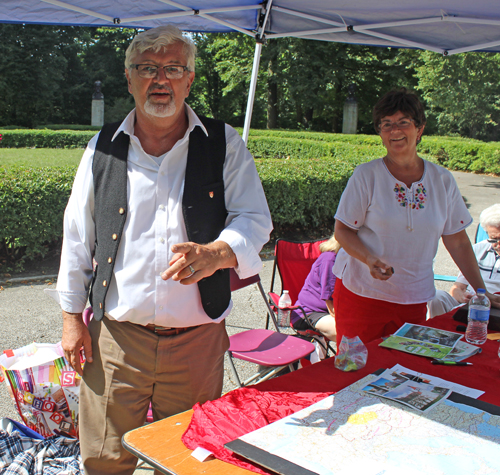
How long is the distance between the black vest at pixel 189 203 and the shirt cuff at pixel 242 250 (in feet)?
0.50

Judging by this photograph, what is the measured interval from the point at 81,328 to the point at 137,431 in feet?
2.01

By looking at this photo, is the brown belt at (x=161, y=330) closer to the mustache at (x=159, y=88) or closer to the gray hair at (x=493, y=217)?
the mustache at (x=159, y=88)

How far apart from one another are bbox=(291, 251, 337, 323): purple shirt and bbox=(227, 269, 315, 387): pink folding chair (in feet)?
1.19

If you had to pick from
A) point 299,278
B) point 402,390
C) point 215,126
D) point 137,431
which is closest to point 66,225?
point 215,126

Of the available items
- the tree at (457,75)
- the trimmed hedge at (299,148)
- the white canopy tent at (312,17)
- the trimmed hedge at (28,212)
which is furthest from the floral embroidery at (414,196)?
the trimmed hedge at (299,148)

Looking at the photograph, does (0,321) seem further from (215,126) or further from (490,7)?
(490,7)

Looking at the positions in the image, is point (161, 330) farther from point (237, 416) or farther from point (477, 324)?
point (477, 324)

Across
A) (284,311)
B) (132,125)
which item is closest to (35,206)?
(284,311)

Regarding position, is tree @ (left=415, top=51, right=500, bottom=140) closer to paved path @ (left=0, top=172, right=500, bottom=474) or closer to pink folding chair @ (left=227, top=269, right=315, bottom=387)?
paved path @ (left=0, top=172, right=500, bottom=474)

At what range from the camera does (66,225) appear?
6.57ft

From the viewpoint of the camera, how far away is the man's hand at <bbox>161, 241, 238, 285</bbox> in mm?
1506

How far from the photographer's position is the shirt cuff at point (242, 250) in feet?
5.66

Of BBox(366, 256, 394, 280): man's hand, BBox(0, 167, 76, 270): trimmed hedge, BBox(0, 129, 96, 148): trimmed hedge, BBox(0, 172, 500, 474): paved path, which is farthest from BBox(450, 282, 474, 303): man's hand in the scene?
BBox(0, 129, 96, 148): trimmed hedge

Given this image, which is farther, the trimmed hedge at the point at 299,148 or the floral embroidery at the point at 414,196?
the trimmed hedge at the point at 299,148
